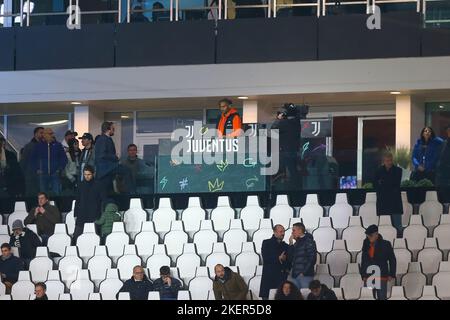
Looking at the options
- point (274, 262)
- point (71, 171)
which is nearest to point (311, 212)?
point (274, 262)

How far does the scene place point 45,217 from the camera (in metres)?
26.3

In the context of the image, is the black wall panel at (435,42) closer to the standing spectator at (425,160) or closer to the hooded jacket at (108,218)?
the standing spectator at (425,160)

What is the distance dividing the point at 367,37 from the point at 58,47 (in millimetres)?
5483

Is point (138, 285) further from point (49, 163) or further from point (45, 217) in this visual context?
point (49, 163)

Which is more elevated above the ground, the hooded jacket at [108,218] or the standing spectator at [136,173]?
the standing spectator at [136,173]

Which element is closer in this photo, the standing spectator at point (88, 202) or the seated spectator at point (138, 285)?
the seated spectator at point (138, 285)

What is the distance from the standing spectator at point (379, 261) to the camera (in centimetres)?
2322

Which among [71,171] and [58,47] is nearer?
[71,171]

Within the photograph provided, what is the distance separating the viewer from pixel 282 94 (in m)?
29.0

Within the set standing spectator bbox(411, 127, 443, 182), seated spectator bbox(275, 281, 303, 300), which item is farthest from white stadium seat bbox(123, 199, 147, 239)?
standing spectator bbox(411, 127, 443, 182)

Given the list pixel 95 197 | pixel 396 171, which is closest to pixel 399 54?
pixel 396 171

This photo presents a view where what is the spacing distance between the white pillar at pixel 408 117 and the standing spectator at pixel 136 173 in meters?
5.04

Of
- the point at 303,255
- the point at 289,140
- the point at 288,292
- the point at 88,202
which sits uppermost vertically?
the point at 289,140

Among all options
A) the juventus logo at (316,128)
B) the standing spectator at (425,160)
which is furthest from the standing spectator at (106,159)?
the standing spectator at (425,160)
